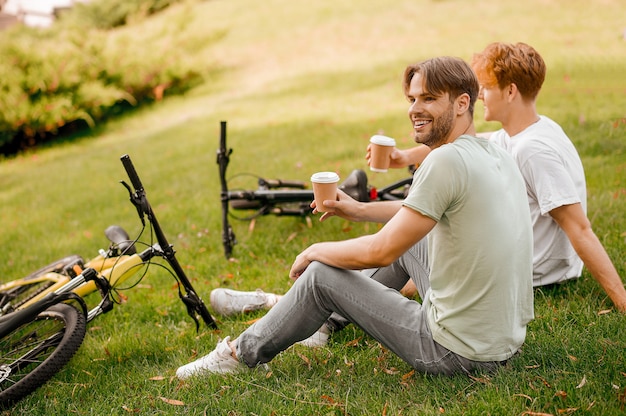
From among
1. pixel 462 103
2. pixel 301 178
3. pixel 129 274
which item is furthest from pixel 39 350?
pixel 301 178

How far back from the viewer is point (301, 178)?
6828 mm

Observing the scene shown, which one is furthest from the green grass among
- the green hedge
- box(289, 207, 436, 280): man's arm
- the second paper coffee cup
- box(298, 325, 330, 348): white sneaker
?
the second paper coffee cup

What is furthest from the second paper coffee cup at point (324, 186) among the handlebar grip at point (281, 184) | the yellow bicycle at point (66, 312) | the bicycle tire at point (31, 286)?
the bicycle tire at point (31, 286)

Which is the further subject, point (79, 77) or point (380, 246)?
point (79, 77)

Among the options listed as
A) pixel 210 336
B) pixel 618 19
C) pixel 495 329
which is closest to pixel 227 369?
pixel 210 336

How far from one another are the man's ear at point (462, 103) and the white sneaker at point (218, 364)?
1641mm

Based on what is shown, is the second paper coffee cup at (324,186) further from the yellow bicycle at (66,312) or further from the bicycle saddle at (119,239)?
the bicycle saddle at (119,239)

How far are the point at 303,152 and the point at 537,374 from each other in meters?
5.40

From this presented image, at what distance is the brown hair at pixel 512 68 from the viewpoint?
10.9ft

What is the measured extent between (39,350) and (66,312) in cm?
28

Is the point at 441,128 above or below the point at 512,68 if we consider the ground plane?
below

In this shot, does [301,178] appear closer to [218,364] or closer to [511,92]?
[511,92]

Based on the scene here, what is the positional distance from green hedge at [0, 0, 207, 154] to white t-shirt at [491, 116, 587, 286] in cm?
956

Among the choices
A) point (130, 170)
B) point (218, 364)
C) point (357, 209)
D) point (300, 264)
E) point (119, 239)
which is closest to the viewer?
point (300, 264)
